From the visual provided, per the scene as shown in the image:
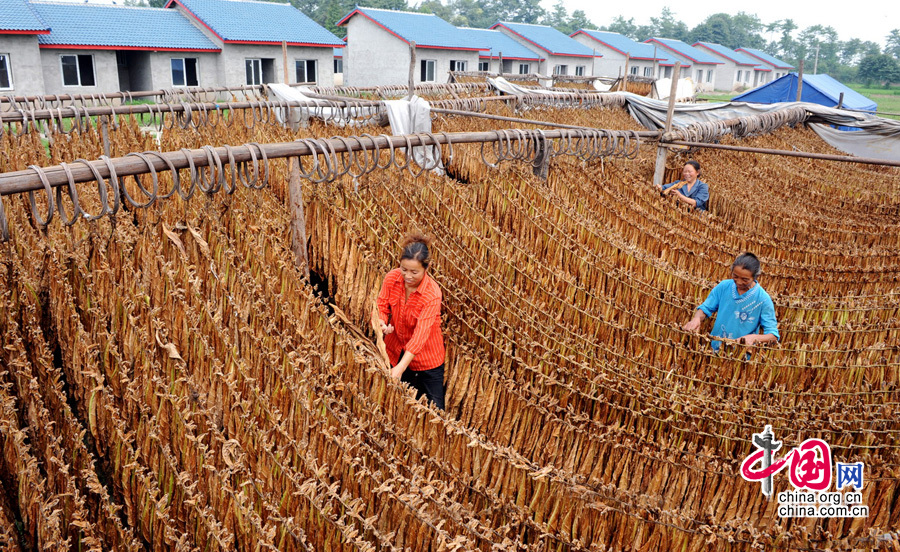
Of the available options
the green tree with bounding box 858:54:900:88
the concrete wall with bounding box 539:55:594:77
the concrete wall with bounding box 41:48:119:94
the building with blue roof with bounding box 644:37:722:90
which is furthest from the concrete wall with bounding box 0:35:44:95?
the green tree with bounding box 858:54:900:88

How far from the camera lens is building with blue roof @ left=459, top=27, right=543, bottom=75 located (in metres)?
34.6

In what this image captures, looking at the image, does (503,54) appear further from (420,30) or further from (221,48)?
(221,48)

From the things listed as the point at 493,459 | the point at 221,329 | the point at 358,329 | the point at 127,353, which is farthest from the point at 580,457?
the point at 127,353

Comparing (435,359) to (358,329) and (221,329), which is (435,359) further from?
(221,329)

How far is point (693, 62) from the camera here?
167 feet

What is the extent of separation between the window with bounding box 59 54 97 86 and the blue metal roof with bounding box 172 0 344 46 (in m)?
4.70

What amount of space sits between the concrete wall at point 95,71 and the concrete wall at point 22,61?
1.06 metres

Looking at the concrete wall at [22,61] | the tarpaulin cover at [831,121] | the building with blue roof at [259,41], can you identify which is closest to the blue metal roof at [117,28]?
the building with blue roof at [259,41]

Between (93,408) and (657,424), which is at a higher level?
(93,408)

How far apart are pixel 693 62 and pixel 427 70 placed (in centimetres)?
2983

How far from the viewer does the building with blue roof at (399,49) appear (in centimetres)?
3044

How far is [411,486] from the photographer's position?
2.29 m

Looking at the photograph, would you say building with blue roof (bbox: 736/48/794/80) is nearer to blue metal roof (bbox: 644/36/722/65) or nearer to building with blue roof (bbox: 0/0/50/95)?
blue metal roof (bbox: 644/36/722/65)

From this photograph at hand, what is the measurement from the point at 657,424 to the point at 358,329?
175cm
